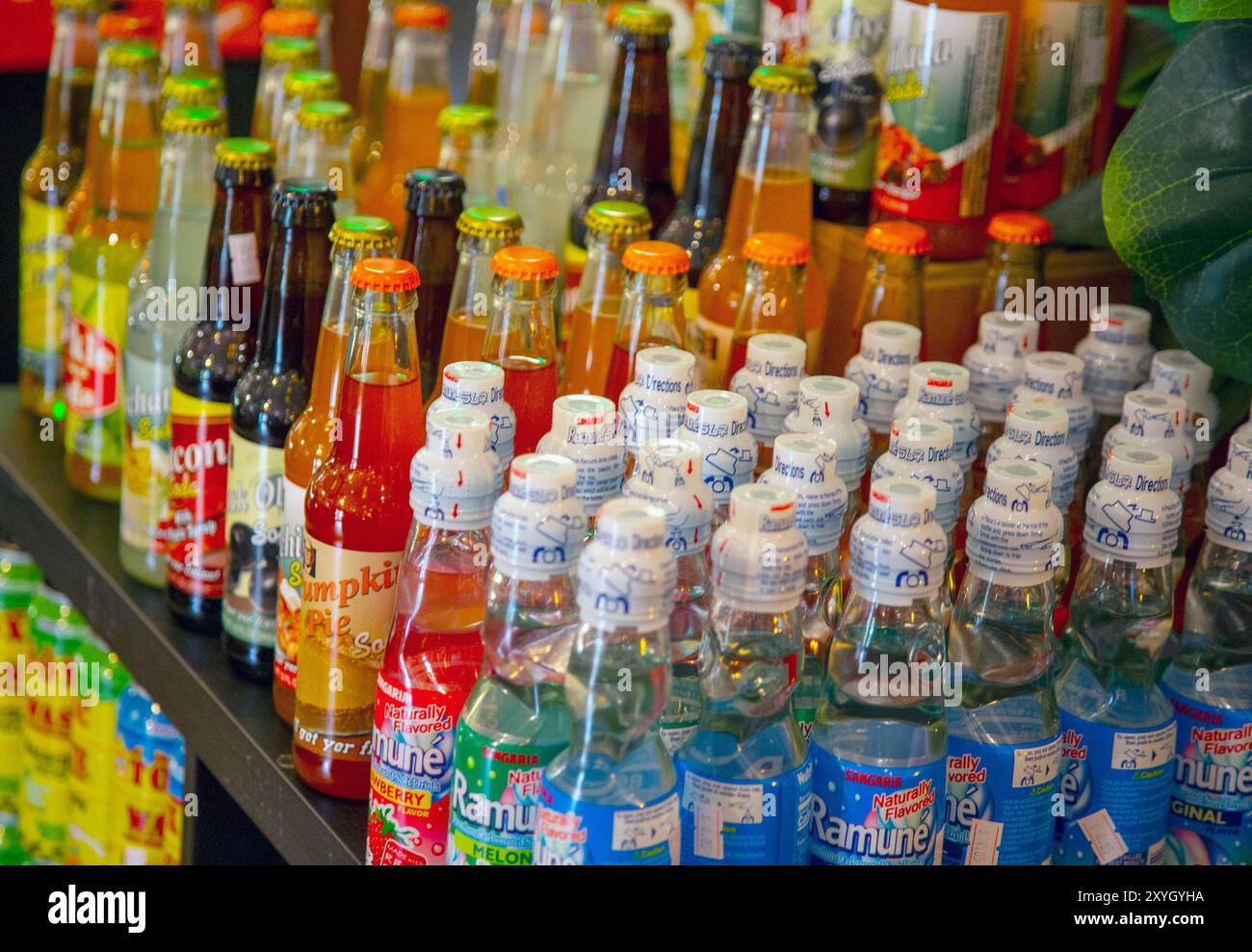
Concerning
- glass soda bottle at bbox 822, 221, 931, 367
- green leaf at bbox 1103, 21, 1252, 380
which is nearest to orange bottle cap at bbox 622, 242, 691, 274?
glass soda bottle at bbox 822, 221, 931, 367

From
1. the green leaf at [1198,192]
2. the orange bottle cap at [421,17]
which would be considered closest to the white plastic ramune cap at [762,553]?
the green leaf at [1198,192]

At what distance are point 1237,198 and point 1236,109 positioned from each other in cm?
6

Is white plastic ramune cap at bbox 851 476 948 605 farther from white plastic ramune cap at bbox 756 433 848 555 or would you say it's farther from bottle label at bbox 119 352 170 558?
bottle label at bbox 119 352 170 558

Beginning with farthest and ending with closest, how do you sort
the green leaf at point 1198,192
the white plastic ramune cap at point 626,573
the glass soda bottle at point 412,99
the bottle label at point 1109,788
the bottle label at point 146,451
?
the glass soda bottle at point 412,99 → the bottle label at point 146,451 → the green leaf at point 1198,192 → the bottle label at point 1109,788 → the white plastic ramune cap at point 626,573

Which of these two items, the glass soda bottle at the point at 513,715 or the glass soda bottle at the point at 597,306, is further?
the glass soda bottle at the point at 597,306

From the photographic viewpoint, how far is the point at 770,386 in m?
1.04

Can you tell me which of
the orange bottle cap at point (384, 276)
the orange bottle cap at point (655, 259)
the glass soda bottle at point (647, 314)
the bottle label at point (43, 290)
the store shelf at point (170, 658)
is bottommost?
the store shelf at point (170, 658)

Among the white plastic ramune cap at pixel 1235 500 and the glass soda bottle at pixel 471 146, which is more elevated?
the glass soda bottle at pixel 471 146

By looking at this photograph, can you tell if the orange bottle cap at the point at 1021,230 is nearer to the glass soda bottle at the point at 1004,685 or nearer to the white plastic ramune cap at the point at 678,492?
the glass soda bottle at the point at 1004,685

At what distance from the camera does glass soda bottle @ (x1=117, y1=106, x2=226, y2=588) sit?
1.39 metres

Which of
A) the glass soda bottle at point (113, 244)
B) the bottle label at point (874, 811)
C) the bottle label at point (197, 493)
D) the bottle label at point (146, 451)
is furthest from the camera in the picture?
the glass soda bottle at point (113, 244)

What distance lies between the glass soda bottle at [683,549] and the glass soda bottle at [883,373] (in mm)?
243

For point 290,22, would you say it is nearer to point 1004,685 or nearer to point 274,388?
point 274,388

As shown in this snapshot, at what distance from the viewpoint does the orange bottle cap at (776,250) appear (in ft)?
3.85
